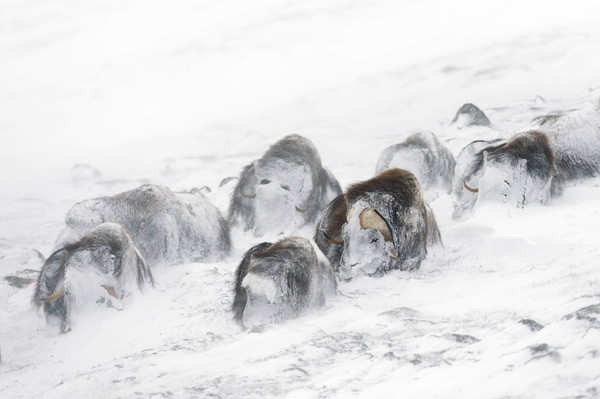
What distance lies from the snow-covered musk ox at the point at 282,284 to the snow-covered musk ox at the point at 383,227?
3.01ft

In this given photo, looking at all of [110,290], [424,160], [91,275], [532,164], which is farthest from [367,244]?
[424,160]

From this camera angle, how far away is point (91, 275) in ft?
49.6

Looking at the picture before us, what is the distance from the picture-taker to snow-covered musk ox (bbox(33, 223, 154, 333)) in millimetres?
14898

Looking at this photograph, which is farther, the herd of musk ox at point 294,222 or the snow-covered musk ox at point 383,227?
the snow-covered musk ox at point 383,227

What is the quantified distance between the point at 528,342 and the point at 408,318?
9.92 feet

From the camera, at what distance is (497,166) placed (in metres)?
16.0

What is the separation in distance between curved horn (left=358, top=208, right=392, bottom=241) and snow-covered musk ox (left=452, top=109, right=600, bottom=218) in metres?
3.56

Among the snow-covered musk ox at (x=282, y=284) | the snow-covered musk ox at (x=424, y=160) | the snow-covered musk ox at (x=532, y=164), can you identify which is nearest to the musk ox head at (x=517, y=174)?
the snow-covered musk ox at (x=532, y=164)

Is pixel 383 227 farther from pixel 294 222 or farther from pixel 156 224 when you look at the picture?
pixel 156 224

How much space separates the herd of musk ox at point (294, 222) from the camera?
12.6 metres

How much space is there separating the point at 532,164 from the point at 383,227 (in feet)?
15.0

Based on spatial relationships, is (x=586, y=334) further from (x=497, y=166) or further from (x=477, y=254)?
(x=497, y=166)

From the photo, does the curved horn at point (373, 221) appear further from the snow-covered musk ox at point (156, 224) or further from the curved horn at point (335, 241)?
the snow-covered musk ox at point (156, 224)

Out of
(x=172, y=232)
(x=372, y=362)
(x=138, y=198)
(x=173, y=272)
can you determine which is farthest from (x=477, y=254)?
(x=138, y=198)
